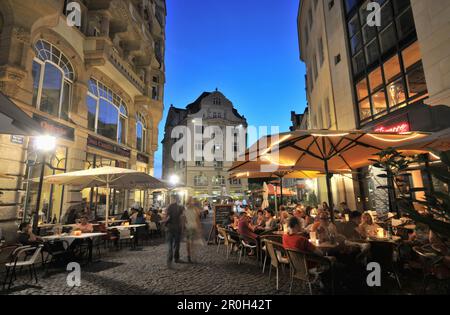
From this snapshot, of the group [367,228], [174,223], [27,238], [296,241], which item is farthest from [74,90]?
[367,228]

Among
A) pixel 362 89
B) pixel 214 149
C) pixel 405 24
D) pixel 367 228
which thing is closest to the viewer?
pixel 367 228

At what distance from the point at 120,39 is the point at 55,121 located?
939cm

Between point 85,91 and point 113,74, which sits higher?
point 113,74

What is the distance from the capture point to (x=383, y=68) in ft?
36.4

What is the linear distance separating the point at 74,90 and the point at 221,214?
10851 millimetres

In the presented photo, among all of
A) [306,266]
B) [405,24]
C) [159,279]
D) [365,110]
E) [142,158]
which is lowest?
[159,279]

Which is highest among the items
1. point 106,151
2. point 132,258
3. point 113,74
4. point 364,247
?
point 113,74

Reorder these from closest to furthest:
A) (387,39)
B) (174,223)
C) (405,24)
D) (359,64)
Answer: (174,223) < (405,24) < (387,39) < (359,64)

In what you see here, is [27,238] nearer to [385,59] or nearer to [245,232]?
[245,232]

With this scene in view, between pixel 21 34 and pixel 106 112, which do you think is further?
pixel 106 112

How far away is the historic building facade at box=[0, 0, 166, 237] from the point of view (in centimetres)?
934
